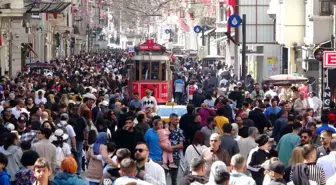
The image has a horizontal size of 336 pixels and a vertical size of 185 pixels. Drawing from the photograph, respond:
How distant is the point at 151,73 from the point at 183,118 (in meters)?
21.7

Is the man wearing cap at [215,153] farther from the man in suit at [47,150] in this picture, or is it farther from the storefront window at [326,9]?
the storefront window at [326,9]

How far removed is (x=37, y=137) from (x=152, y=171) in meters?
5.20

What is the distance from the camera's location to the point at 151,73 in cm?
4409

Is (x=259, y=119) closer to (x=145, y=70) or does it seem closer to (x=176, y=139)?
(x=176, y=139)

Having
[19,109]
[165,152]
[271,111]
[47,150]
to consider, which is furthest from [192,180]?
[271,111]

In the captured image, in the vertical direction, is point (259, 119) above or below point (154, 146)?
above

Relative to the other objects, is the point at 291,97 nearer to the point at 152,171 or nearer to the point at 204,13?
the point at 152,171

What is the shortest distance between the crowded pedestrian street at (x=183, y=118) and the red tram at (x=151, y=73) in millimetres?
38

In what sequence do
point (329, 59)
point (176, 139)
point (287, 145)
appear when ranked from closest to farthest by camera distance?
point (287, 145) → point (176, 139) → point (329, 59)

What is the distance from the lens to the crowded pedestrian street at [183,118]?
13.6 metres

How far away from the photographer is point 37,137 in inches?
733

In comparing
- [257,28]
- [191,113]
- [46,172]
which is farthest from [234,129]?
[257,28]

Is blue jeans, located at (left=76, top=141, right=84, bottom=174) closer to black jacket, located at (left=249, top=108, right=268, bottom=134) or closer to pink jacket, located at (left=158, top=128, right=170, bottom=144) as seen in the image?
pink jacket, located at (left=158, top=128, right=170, bottom=144)

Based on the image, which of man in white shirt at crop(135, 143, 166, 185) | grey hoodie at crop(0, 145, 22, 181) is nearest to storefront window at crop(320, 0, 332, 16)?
grey hoodie at crop(0, 145, 22, 181)
